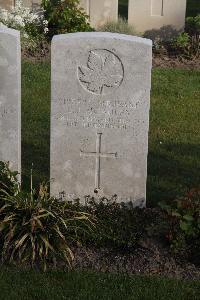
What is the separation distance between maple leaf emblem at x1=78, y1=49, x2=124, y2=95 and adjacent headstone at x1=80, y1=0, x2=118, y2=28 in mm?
8705

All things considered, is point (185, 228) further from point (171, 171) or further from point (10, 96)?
point (171, 171)

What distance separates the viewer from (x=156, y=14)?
15.7 metres

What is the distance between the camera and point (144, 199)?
7480 millimetres

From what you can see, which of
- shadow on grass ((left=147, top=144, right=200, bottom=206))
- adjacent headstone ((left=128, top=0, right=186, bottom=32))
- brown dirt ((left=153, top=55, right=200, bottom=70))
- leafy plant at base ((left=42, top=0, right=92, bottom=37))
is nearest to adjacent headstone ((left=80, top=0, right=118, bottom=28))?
adjacent headstone ((left=128, top=0, right=186, bottom=32))

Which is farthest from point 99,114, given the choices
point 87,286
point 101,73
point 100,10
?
point 100,10

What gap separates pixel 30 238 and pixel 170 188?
238 centimetres

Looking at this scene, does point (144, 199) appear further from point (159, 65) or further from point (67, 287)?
point (159, 65)

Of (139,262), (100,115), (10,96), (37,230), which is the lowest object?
(139,262)

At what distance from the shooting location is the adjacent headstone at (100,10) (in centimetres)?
1555

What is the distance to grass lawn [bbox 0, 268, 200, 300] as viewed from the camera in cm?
606

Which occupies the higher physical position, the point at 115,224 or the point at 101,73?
the point at 101,73

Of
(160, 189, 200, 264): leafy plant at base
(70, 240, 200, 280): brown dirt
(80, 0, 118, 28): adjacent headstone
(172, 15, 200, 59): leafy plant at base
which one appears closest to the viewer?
(70, 240, 200, 280): brown dirt

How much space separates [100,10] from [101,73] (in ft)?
28.9

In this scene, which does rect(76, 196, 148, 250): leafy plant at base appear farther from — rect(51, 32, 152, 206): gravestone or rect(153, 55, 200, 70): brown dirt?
rect(153, 55, 200, 70): brown dirt
